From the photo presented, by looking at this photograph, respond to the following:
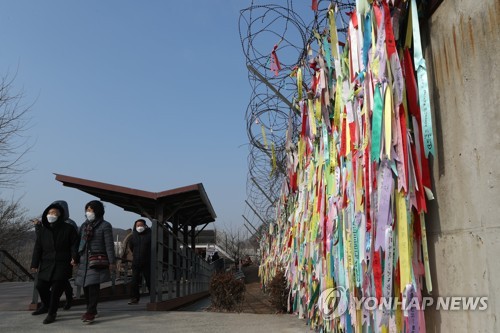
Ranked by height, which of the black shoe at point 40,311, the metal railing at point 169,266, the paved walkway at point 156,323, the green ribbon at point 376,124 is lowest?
the paved walkway at point 156,323

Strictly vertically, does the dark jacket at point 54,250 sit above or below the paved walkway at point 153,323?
above

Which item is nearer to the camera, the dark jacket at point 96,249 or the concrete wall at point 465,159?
the concrete wall at point 465,159

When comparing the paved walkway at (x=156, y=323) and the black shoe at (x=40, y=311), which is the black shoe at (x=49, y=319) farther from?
the black shoe at (x=40, y=311)

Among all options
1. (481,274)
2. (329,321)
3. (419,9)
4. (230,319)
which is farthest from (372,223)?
(230,319)

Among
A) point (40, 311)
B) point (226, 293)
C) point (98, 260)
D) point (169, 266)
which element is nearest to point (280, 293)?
point (226, 293)

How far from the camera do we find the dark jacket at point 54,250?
6.09m

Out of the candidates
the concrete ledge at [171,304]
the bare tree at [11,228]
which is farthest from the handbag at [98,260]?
the bare tree at [11,228]

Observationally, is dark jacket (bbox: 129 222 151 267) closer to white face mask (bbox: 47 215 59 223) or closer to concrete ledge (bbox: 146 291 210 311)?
concrete ledge (bbox: 146 291 210 311)

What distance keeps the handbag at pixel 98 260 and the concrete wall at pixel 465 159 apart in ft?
14.6

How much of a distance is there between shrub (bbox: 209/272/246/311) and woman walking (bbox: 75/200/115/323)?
206cm

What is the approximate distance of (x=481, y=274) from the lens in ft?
7.76

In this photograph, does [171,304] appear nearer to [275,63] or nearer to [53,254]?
[53,254]

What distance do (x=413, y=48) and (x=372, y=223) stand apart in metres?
1.09

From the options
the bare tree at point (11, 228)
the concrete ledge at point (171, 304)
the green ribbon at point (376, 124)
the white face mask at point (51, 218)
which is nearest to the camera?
the green ribbon at point (376, 124)
